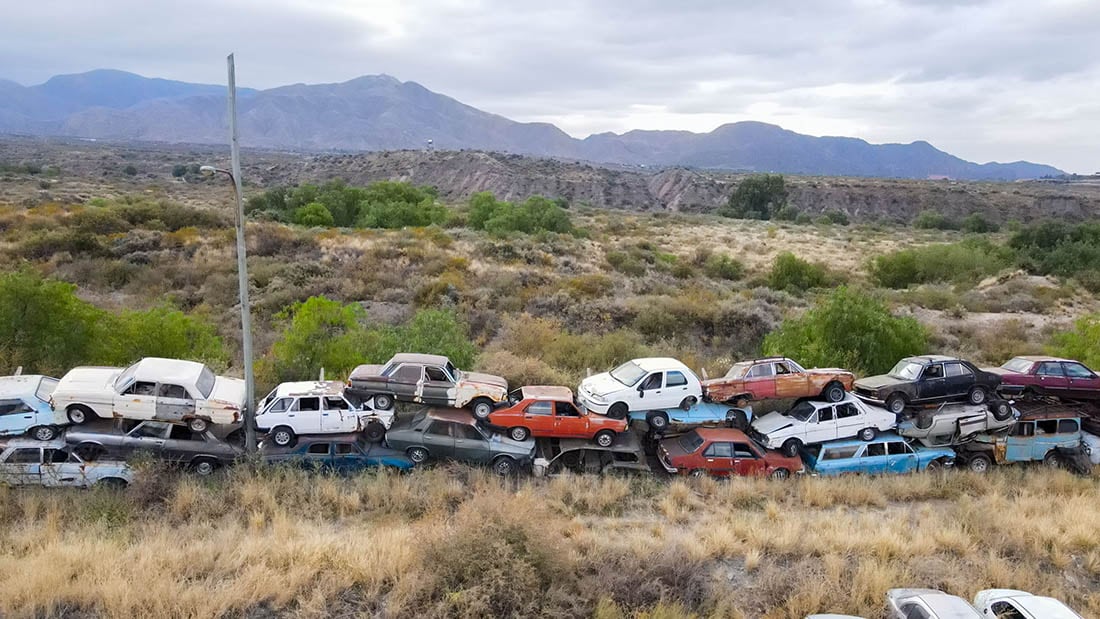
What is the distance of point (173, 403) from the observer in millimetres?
11984

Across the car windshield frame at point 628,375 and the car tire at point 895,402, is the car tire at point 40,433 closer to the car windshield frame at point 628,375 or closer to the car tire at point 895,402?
the car windshield frame at point 628,375

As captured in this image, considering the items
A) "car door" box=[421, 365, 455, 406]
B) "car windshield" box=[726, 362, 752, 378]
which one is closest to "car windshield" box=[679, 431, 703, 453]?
"car windshield" box=[726, 362, 752, 378]

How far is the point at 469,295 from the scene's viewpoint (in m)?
27.9

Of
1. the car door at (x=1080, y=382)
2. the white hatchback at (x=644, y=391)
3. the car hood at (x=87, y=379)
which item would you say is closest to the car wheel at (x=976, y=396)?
the car door at (x=1080, y=382)

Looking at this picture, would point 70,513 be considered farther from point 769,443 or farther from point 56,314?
point 769,443

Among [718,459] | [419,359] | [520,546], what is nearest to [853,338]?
[718,459]

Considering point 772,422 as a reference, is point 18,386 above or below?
above

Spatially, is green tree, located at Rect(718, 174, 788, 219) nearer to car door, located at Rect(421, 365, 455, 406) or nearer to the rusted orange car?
the rusted orange car

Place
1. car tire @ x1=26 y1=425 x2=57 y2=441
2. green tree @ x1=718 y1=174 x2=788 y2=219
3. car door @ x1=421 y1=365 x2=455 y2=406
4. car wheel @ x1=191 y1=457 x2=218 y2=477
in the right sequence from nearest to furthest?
car tire @ x1=26 y1=425 x2=57 y2=441 < car wheel @ x1=191 y1=457 x2=218 y2=477 < car door @ x1=421 y1=365 x2=455 y2=406 < green tree @ x1=718 y1=174 x2=788 y2=219

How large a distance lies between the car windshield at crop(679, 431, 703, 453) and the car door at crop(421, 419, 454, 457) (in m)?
4.69

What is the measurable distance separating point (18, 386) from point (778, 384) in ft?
48.0

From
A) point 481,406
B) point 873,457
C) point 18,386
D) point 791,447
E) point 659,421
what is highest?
point 18,386

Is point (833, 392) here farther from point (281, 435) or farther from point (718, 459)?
point (281, 435)

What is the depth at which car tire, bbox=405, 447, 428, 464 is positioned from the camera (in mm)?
12547
